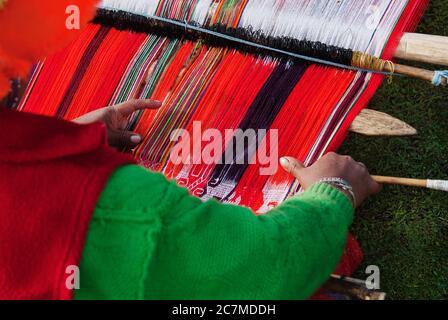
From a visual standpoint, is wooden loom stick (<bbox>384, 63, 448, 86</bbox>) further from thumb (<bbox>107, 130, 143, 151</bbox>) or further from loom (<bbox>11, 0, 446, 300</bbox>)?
thumb (<bbox>107, 130, 143, 151</bbox>)

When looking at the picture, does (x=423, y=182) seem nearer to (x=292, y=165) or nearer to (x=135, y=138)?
(x=292, y=165)

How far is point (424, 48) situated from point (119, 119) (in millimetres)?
1109

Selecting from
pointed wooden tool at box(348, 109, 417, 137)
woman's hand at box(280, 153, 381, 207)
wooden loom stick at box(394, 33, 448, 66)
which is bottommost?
woman's hand at box(280, 153, 381, 207)

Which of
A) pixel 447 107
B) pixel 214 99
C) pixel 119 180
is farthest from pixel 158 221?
pixel 447 107

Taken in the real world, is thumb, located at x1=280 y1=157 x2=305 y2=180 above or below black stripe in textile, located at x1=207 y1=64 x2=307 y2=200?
below

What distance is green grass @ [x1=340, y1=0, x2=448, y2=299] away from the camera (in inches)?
77.4

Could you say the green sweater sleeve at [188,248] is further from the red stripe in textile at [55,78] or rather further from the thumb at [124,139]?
the red stripe in textile at [55,78]

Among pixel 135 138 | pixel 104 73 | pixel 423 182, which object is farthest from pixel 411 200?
pixel 104 73

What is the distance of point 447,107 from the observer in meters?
2.09

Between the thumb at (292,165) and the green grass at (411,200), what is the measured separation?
1.41 ft

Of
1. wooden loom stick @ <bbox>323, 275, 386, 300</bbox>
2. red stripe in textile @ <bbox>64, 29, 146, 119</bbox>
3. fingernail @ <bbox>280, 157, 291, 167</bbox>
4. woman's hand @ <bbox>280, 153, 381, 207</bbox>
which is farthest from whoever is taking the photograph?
red stripe in textile @ <bbox>64, 29, 146, 119</bbox>

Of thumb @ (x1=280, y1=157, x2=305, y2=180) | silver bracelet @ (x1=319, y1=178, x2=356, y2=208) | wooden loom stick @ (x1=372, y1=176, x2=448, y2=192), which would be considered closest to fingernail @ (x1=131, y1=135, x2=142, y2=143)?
thumb @ (x1=280, y1=157, x2=305, y2=180)

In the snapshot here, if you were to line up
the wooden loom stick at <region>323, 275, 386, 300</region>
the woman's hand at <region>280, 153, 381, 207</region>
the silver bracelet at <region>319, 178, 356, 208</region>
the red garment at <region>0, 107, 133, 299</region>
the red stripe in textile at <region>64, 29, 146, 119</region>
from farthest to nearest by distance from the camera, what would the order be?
the red stripe in textile at <region>64, 29, 146, 119</region>
the woman's hand at <region>280, 153, 381, 207</region>
the silver bracelet at <region>319, 178, 356, 208</region>
the wooden loom stick at <region>323, 275, 386, 300</region>
the red garment at <region>0, 107, 133, 299</region>

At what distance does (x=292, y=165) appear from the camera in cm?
178
